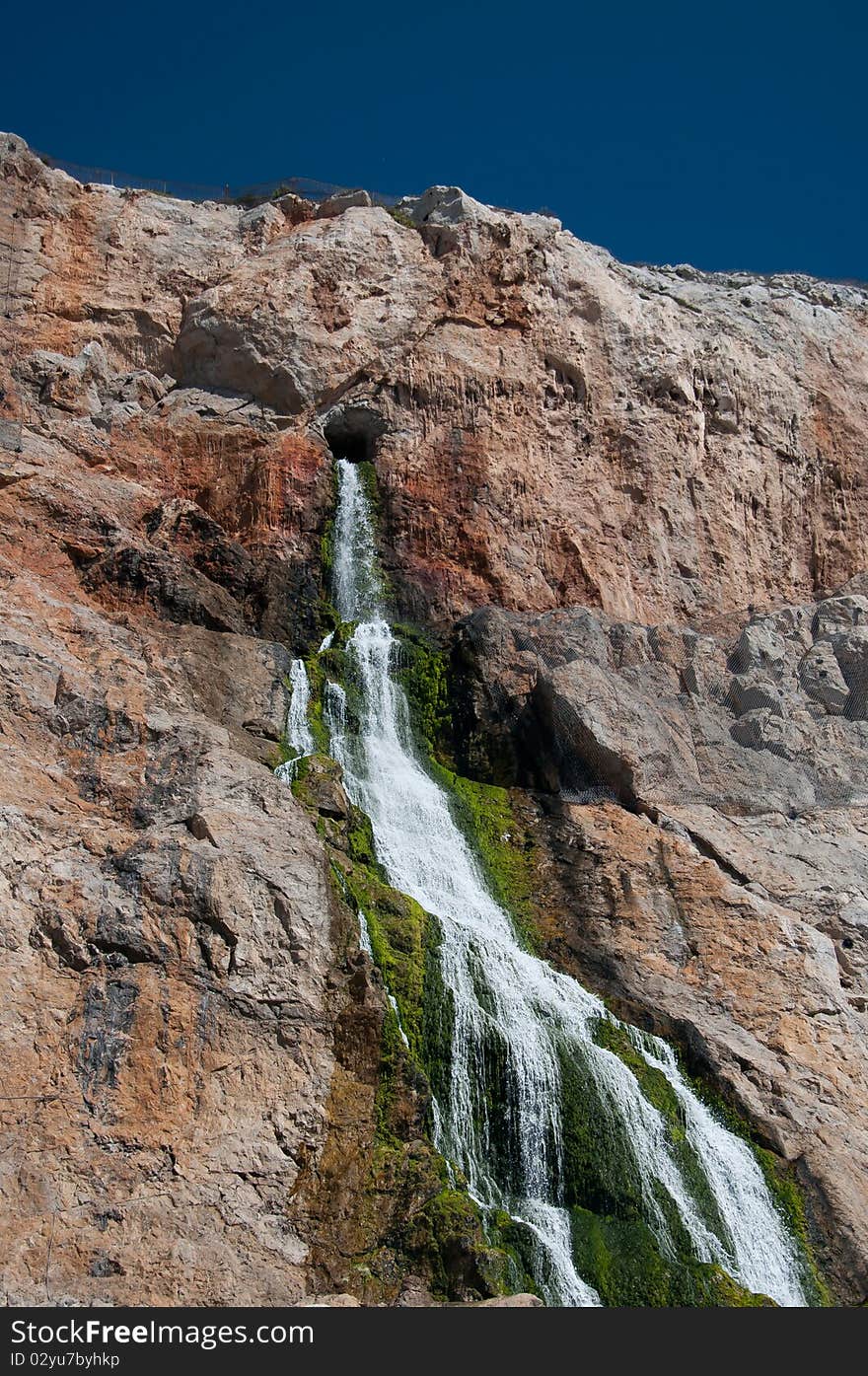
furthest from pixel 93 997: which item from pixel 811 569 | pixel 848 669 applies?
pixel 811 569

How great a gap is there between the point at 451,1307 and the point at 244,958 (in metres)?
5.24

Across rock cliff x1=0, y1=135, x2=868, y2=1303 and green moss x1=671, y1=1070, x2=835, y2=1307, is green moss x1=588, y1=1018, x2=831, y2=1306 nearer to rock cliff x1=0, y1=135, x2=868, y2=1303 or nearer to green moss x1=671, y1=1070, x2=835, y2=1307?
green moss x1=671, y1=1070, x2=835, y2=1307

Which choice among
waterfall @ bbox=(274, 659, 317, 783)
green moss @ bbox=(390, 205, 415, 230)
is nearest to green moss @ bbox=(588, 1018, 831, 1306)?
waterfall @ bbox=(274, 659, 317, 783)

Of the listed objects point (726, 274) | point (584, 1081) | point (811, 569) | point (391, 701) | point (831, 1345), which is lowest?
point (831, 1345)

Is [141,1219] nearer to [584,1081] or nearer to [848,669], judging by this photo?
[584,1081]

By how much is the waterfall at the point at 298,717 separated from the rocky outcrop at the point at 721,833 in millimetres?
3127

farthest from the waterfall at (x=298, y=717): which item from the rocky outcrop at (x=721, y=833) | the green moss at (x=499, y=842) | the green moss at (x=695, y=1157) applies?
the green moss at (x=695, y=1157)

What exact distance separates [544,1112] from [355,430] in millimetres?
17572

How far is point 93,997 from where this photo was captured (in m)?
17.8

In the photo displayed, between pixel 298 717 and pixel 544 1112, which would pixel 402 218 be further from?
pixel 544 1112

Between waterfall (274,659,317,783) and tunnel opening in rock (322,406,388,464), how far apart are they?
7.02m

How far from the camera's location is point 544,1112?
2052 cm

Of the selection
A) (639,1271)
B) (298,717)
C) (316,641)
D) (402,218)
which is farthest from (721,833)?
(402,218)

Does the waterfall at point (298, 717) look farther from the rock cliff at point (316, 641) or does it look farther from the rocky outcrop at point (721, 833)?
the rocky outcrop at point (721, 833)
